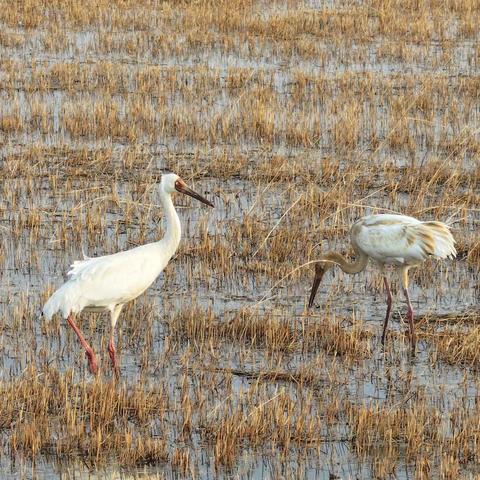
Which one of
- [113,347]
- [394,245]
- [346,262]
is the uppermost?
[394,245]

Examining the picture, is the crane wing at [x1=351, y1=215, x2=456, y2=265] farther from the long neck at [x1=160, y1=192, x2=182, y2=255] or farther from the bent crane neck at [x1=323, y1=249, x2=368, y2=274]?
the long neck at [x1=160, y1=192, x2=182, y2=255]

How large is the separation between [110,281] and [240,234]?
2894mm

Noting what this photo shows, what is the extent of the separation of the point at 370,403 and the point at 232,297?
2249 millimetres

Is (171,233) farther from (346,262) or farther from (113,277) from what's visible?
(346,262)

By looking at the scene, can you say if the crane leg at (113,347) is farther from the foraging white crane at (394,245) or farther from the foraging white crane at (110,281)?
the foraging white crane at (394,245)

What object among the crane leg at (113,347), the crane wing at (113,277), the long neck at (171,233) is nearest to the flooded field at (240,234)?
the crane leg at (113,347)

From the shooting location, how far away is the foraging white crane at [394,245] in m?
8.41

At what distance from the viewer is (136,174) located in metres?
12.3

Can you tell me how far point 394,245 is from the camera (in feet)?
28.1

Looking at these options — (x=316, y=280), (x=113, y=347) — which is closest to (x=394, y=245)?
(x=316, y=280)

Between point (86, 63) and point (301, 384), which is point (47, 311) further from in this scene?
point (86, 63)

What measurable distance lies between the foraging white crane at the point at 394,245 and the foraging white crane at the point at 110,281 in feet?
4.77

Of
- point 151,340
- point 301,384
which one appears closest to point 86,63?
point 151,340

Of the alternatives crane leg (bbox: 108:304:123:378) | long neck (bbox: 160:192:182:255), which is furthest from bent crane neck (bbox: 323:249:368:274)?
crane leg (bbox: 108:304:123:378)
